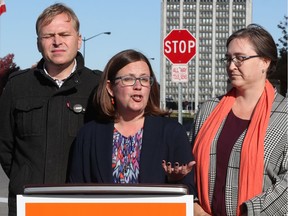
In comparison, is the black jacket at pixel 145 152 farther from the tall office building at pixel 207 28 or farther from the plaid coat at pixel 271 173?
the tall office building at pixel 207 28

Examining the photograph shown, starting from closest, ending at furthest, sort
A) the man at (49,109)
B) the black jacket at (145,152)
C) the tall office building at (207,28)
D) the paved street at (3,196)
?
the black jacket at (145,152), the man at (49,109), the paved street at (3,196), the tall office building at (207,28)

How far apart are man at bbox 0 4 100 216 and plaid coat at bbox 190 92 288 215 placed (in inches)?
33.6

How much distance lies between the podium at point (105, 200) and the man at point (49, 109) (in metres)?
0.95

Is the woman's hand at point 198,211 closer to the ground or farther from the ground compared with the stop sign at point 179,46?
closer to the ground

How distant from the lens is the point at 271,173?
144 inches

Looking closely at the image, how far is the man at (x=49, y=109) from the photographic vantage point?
400 centimetres

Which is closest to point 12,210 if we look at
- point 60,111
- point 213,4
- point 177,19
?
point 60,111

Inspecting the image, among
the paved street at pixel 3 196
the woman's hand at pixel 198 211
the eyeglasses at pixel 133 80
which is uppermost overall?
the eyeglasses at pixel 133 80

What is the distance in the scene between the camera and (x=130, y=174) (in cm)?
361

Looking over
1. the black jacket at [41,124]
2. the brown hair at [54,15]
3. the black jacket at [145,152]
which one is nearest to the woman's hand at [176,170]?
the black jacket at [145,152]

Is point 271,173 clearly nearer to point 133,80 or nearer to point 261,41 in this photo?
point 261,41

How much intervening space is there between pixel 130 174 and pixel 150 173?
105 mm

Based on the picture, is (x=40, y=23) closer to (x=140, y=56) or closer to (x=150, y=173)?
(x=140, y=56)

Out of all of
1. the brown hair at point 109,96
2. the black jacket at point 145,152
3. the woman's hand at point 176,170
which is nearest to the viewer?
the woman's hand at point 176,170
